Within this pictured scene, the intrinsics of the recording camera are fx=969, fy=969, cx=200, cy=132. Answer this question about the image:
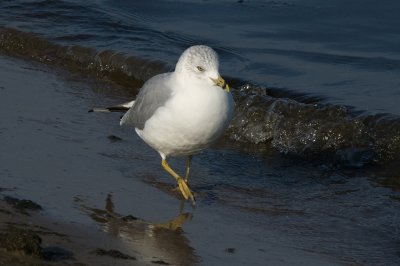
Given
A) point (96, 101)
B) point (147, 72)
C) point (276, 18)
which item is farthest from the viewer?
point (276, 18)

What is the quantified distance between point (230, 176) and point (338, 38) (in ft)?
15.2

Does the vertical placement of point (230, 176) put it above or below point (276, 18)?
below

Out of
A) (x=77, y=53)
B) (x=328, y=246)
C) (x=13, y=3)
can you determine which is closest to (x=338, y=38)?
(x=77, y=53)

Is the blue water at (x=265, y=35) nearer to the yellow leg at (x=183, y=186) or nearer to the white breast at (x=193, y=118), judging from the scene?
the yellow leg at (x=183, y=186)

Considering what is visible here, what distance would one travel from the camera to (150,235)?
511 cm

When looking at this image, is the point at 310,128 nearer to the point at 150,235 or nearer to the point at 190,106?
the point at 190,106

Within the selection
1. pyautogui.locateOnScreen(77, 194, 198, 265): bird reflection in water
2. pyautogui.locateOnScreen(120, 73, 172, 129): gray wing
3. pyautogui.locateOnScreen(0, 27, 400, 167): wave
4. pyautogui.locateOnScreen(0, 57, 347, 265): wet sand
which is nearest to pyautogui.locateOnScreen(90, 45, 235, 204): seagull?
pyautogui.locateOnScreen(120, 73, 172, 129): gray wing

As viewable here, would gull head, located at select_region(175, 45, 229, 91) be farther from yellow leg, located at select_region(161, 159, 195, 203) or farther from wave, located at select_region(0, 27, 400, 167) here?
wave, located at select_region(0, 27, 400, 167)

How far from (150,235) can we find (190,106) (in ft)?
3.14

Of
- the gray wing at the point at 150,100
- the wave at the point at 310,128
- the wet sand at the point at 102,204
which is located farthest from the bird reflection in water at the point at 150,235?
the wave at the point at 310,128

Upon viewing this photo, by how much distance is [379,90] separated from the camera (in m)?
8.97

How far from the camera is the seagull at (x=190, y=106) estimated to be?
5711 mm

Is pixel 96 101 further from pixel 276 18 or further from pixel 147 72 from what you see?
pixel 276 18

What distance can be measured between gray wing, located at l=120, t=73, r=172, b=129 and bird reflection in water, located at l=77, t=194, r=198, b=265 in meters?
0.72
